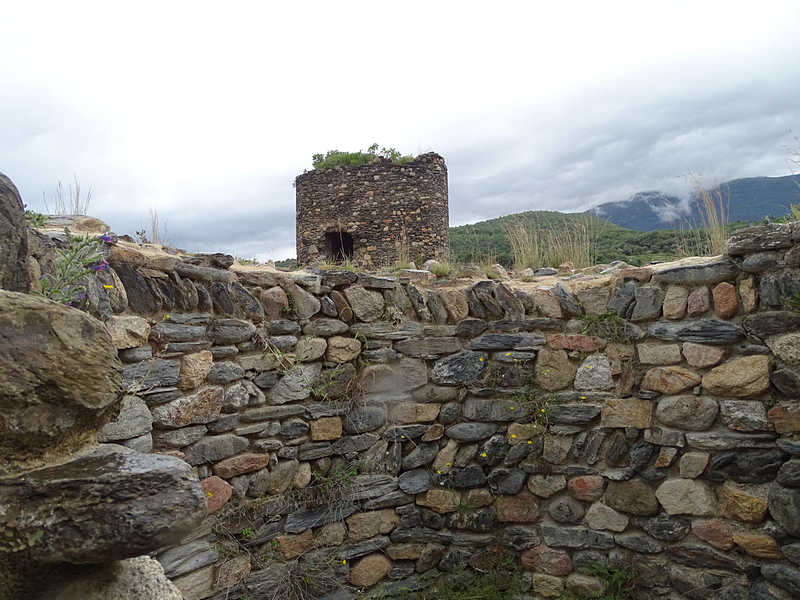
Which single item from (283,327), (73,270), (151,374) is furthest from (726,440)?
(73,270)

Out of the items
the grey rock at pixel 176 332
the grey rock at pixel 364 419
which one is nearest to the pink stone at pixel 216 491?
the grey rock at pixel 176 332

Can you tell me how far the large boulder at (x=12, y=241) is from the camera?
0.99m

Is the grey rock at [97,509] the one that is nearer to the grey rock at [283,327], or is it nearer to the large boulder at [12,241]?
the large boulder at [12,241]

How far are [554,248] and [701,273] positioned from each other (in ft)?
6.88

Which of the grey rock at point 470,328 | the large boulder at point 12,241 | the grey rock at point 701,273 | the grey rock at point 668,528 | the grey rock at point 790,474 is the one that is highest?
the large boulder at point 12,241

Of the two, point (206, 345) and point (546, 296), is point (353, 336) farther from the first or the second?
Result: point (546, 296)

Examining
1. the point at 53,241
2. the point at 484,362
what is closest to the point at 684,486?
the point at 484,362

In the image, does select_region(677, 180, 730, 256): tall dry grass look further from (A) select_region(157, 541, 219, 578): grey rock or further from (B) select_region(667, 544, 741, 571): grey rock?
(A) select_region(157, 541, 219, 578): grey rock

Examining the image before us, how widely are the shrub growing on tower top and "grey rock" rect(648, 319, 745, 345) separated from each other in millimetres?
8907

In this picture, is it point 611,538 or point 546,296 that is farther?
point 546,296

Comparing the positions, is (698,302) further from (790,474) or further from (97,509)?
(97,509)

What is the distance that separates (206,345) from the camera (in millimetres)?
2641

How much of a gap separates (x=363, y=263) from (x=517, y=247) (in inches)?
236

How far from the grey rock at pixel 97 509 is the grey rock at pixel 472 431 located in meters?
2.61
